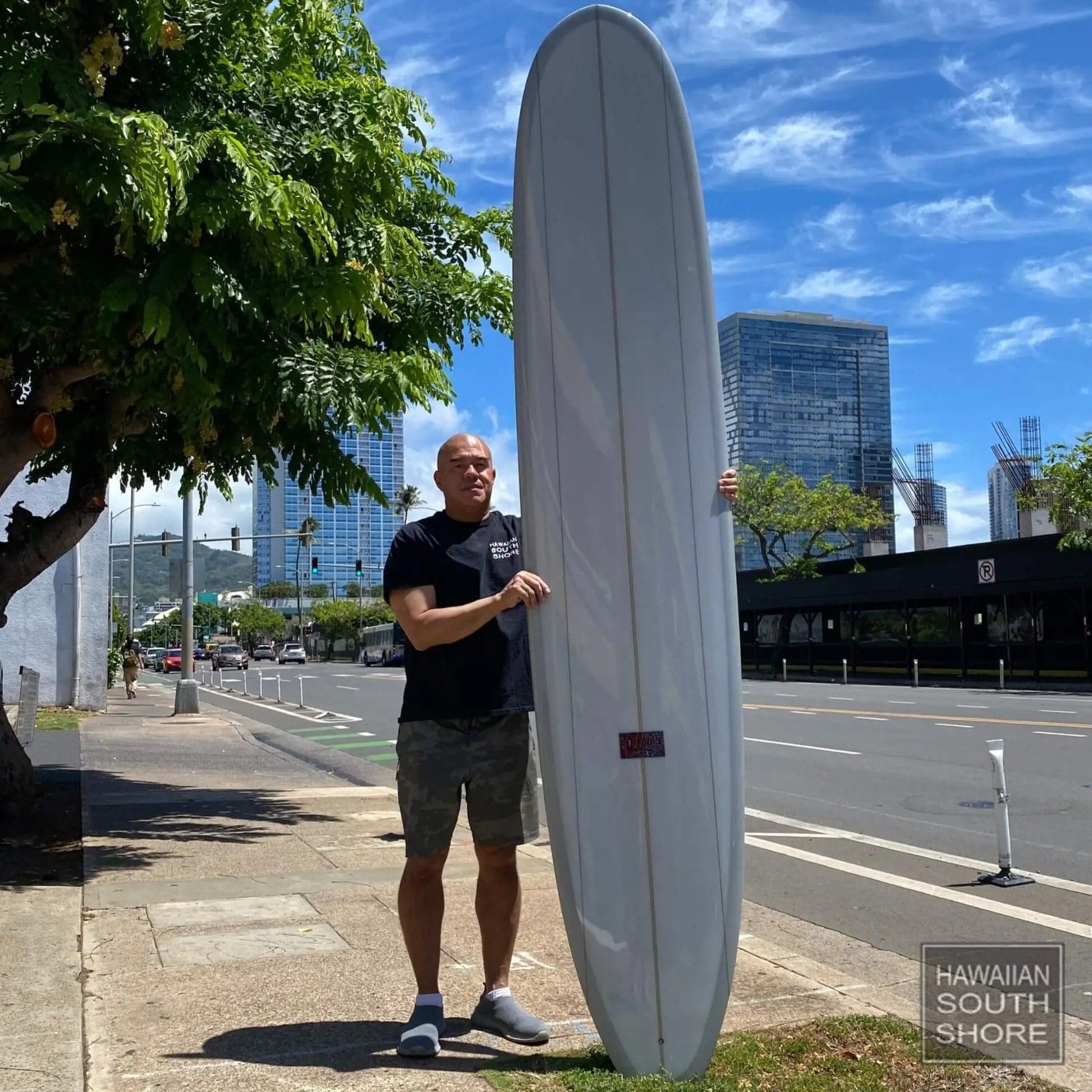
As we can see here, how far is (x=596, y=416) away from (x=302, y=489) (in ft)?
20.5

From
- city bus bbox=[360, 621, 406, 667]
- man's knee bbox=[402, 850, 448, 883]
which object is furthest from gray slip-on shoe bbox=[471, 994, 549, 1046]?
city bus bbox=[360, 621, 406, 667]

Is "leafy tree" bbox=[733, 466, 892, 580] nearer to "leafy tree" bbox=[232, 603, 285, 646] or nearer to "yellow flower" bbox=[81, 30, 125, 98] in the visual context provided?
"yellow flower" bbox=[81, 30, 125, 98]

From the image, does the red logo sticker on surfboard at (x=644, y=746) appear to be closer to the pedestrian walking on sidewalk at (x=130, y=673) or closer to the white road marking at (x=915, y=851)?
the white road marking at (x=915, y=851)

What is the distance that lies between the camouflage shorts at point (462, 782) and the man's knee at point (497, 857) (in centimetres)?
3

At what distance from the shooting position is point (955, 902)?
7.14 meters

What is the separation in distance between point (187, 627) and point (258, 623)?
359 feet

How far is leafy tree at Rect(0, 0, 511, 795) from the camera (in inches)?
254

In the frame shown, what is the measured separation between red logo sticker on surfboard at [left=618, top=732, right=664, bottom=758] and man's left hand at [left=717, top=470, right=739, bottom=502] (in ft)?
2.67

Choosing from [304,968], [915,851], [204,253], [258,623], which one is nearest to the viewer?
[304,968]

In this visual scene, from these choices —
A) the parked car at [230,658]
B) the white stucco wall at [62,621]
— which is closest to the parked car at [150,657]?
the parked car at [230,658]

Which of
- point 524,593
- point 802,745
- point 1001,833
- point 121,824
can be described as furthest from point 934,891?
point 802,745

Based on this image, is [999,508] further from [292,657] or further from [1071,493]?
[1071,493]

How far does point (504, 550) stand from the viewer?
4.30 meters

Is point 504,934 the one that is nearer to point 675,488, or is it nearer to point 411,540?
point 411,540
